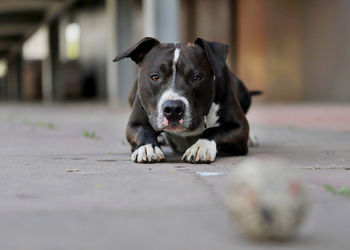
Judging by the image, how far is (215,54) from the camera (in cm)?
448

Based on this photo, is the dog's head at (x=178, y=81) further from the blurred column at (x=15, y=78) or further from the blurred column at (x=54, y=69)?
the blurred column at (x=15, y=78)

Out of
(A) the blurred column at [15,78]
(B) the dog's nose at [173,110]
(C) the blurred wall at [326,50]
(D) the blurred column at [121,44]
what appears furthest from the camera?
(A) the blurred column at [15,78]

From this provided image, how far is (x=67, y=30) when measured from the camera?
130 ft

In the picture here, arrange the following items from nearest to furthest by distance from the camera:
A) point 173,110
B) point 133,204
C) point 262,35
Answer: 1. point 133,204
2. point 173,110
3. point 262,35

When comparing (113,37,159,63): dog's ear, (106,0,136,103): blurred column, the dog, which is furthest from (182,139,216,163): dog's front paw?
(106,0,136,103): blurred column

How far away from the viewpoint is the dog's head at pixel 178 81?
4.03 meters

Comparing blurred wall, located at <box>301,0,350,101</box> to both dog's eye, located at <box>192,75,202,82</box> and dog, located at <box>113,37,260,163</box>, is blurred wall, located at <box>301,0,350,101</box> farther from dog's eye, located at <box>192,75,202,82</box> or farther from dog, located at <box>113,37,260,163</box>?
dog's eye, located at <box>192,75,202,82</box>

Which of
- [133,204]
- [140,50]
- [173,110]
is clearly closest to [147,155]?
[173,110]

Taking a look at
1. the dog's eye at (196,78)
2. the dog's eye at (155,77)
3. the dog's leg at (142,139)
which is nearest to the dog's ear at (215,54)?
the dog's eye at (196,78)

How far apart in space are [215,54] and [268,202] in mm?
2760

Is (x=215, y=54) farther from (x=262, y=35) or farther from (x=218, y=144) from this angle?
(x=262, y=35)

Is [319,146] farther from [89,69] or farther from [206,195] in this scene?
[89,69]

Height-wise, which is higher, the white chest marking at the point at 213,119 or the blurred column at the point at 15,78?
the white chest marking at the point at 213,119

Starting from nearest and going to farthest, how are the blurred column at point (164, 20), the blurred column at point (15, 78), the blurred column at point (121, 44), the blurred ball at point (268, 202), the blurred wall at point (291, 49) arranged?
the blurred ball at point (268, 202) < the blurred column at point (164, 20) < the blurred wall at point (291, 49) < the blurred column at point (121, 44) < the blurred column at point (15, 78)
